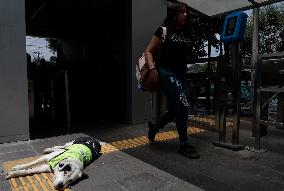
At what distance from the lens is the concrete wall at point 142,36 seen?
5.62 m

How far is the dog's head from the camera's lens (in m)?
2.67

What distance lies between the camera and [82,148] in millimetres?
3350

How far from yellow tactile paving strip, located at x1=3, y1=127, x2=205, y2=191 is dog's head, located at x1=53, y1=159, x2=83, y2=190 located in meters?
0.11

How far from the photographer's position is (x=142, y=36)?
571 cm

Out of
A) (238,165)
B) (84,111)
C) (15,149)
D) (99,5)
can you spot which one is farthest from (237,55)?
→ (84,111)

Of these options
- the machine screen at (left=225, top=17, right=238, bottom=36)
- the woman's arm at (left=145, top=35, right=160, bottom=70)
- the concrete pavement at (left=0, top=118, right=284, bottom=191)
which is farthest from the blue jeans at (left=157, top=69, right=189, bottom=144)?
the machine screen at (left=225, top=17, right=238, bottom=36)

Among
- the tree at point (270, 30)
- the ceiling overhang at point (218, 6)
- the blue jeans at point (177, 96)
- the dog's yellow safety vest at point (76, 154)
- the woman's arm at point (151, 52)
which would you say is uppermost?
the tree at point (270, 30)

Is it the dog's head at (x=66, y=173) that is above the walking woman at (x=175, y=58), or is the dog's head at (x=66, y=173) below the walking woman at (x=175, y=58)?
below

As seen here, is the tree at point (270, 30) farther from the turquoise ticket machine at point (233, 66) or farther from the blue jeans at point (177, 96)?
the blue jeans at point (177, 96)

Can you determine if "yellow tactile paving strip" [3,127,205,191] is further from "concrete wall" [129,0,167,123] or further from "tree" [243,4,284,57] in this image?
"tree" [243,4,284,57]

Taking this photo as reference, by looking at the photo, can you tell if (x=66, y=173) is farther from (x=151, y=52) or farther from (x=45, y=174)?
(x=151, y=52)

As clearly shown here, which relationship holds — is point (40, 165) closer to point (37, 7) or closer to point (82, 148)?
point (82, 148)

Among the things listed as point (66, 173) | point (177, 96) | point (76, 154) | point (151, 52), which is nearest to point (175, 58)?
point (151, 52)

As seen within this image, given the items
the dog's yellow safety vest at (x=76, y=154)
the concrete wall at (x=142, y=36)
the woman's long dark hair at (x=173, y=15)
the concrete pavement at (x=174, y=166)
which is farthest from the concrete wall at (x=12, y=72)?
the woman's long dark hair at (x=173, y=15)
